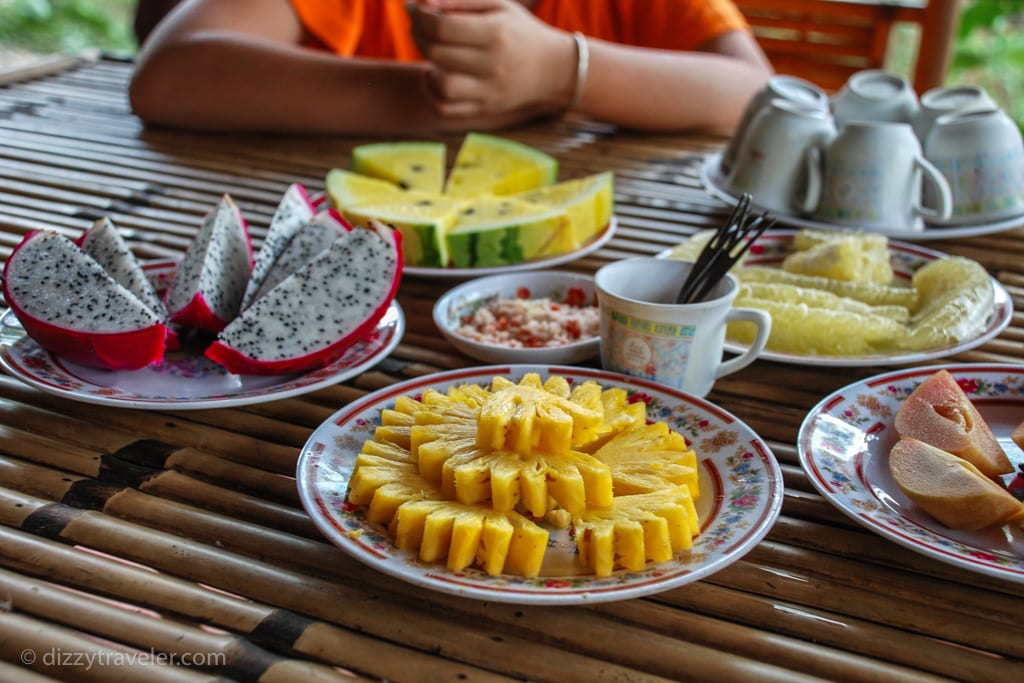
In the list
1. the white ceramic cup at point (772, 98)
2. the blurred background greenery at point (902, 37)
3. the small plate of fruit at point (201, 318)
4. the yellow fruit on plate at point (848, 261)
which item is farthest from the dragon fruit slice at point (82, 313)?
the blurred background greenery at point (902, 37)

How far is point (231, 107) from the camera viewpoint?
6.63ft

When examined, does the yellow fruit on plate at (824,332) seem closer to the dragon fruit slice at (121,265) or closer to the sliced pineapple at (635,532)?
the sliced pineapple at (635,532)

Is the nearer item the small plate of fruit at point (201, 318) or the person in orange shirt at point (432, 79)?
the small plate of fruit at point (201, 318)

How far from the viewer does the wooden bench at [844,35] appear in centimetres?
289

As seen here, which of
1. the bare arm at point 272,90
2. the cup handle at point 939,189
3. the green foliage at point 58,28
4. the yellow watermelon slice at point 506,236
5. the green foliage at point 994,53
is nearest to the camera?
the yellow watermelon slice at point 506,236

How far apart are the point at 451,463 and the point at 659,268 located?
47 cm

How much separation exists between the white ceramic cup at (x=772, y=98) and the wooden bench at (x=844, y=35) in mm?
1316

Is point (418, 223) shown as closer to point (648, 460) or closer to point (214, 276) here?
point (214, 276)

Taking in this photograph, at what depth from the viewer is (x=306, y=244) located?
1.26 metres

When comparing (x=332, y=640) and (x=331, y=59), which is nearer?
(x=332, y=640)

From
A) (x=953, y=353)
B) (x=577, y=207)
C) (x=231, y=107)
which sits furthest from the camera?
(x=231, y=107)

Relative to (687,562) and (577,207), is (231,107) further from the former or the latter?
(687,562)

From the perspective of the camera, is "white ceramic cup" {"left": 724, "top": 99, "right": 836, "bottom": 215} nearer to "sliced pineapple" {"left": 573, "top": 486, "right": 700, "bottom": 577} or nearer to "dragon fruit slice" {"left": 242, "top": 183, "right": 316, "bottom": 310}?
"dragon fruit slice" {"left": 242, "top": 183, "right": 316, "bottom": 310}

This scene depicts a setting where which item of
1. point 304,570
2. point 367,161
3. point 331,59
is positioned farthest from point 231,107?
point 304,570
